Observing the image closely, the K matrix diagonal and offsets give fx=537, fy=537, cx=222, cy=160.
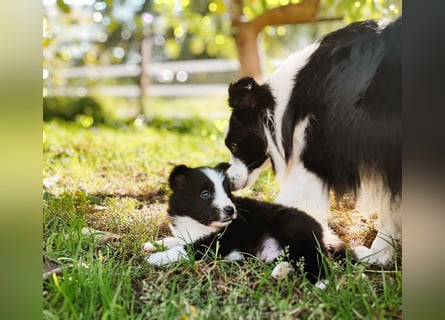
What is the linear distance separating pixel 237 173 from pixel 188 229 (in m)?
0.36

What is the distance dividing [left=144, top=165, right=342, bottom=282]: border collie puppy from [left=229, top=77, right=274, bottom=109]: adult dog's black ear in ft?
1.20

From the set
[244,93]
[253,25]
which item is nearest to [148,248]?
[244,93]

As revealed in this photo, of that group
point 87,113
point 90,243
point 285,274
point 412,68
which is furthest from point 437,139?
point 87,113

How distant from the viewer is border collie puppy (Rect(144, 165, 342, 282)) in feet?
7.75

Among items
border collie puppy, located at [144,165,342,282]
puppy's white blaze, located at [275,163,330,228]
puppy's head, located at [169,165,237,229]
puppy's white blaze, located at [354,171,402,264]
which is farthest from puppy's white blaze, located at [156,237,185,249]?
puppy's white blaze, located at [354,171,402,264]

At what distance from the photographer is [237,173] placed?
2.57m

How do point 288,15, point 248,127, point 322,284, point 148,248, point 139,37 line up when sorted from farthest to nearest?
point 139,37
point 288,15
point 248,127
point 148,248
point 322,284

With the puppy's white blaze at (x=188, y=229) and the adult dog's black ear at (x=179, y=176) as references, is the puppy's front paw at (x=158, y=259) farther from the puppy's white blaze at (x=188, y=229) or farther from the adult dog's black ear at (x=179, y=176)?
the adult dog's black ear at (x=179, y=176)

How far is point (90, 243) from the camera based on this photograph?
8.09 ft

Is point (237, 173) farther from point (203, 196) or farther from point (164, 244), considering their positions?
point (164, 244)

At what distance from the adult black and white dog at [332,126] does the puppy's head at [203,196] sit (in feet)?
0.32

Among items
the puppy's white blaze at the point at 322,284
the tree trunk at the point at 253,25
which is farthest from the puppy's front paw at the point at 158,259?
the tree trunk at the point at 253,25

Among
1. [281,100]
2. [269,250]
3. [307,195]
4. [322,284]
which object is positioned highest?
[281,100]

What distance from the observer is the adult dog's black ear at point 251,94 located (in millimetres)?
2572
